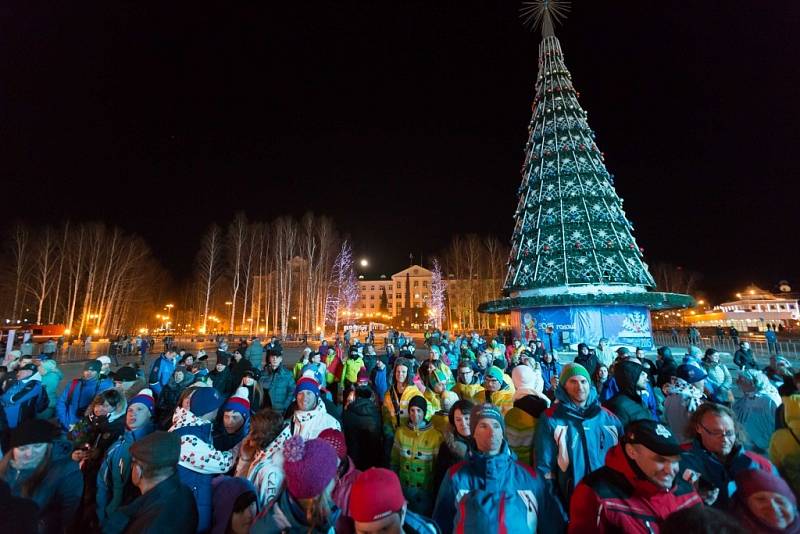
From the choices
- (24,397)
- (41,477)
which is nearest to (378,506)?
(41,477)

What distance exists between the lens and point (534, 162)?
928 inches

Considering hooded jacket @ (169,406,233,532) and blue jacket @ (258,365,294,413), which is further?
blue jacket @ (258,365,294,413)

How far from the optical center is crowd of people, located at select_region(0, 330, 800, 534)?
174cm

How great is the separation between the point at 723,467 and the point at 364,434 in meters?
3.65

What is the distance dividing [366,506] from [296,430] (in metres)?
1.98

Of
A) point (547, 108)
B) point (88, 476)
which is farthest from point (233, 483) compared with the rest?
point (547, 108)

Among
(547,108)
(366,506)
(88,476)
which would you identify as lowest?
(88,476)

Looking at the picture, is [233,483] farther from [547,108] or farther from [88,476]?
[547,108]

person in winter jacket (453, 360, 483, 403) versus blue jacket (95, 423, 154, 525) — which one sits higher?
person in winter jacket (453, 360, 483, 403)

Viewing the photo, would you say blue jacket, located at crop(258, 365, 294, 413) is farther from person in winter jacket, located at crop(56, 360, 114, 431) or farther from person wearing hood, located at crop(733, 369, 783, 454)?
person wearing hood, located at crop(733, 369, 783, 454)

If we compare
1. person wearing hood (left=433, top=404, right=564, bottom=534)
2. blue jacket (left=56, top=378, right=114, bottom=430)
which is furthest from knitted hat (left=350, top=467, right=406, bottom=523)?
blue jacket (left=56, top=378, right=114, bottom=430)

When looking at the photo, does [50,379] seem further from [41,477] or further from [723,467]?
[723,467]

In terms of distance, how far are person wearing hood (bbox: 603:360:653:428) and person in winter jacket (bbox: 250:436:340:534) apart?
3222 millimetres

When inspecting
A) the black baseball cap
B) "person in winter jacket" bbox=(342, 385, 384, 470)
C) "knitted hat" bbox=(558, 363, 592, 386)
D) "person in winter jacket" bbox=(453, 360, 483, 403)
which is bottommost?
"person in winter jacket" bbox=(342, 385, 384, 470)
